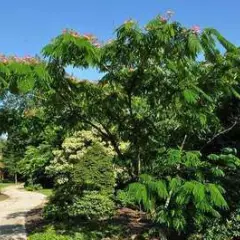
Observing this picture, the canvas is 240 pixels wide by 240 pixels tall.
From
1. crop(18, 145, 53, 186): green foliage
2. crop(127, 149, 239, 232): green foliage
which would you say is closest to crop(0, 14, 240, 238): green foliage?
crop(127, 149, 239, 232): green foliage

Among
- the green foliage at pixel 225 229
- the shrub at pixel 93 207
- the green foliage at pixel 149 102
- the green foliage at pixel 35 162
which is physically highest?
the green foliage at pixel 35 162

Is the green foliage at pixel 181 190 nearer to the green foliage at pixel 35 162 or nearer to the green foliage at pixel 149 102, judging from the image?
the green foliage at pixel 149 102

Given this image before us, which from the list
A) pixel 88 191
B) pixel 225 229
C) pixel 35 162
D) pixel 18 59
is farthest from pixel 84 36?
pixel 35 162

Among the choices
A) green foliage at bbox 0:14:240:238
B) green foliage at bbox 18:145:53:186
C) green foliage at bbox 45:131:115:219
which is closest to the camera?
green foliage at bbox 0:14:240:238

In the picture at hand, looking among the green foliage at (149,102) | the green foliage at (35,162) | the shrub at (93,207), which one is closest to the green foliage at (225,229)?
the green foliage at (149,102)

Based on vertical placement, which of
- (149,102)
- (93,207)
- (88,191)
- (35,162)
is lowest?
(93,207)

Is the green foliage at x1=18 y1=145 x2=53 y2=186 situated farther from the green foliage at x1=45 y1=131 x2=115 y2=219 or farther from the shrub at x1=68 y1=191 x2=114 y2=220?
the shrub at x1=68 y1=191 x2=114 y2=220

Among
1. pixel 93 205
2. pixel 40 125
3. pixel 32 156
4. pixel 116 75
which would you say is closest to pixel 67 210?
pixel 93 205

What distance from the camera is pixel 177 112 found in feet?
34.2

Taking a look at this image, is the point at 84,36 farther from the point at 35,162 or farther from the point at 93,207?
the point at 35,162

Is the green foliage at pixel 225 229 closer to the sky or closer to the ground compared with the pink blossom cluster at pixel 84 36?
closer to the ground

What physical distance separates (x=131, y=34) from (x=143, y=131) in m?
2.73

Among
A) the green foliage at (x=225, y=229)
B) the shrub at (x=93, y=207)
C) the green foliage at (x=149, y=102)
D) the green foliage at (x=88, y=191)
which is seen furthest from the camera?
the green foliage at (x=88, y=191)

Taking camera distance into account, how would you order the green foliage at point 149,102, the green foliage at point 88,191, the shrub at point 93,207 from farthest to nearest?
the green foliage at point 88,191
the shrub at point 93,207
the green foliage at point 149,102
